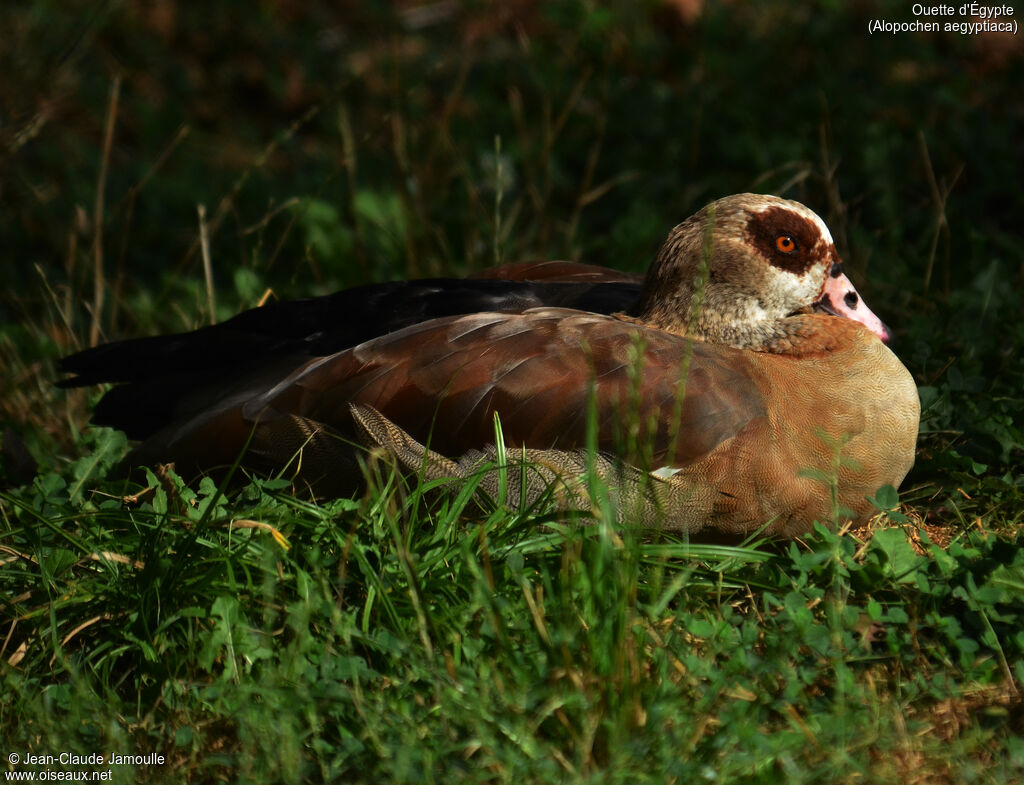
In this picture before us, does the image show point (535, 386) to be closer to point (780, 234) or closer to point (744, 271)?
point (744, 271)

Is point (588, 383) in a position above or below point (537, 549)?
above

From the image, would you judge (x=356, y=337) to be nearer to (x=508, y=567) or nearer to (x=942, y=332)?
(x=508, y=567)

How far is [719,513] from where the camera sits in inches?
126

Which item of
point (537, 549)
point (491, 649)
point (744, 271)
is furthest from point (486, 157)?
point (491, 649)

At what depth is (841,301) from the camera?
145 inches

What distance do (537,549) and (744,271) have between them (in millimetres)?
1179

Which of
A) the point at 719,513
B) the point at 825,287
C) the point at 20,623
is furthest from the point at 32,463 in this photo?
the point at 825,287

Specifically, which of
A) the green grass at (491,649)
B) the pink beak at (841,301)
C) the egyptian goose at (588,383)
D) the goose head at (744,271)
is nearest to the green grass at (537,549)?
the green grass at (491,649)

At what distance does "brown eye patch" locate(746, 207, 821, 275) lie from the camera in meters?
3.57

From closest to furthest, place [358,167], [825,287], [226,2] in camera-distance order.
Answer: [825,287]
[358,167]
[226,2]

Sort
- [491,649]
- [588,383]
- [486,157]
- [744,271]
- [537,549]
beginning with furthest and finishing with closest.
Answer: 1. [486,157]
2. [744,271]
3. [588,383]
4. [537,549]
5. [491,649]

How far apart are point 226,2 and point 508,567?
6557mm

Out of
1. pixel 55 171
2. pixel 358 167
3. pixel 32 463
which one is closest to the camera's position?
pixel 32 463

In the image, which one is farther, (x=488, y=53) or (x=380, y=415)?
(x=488, y=53)
